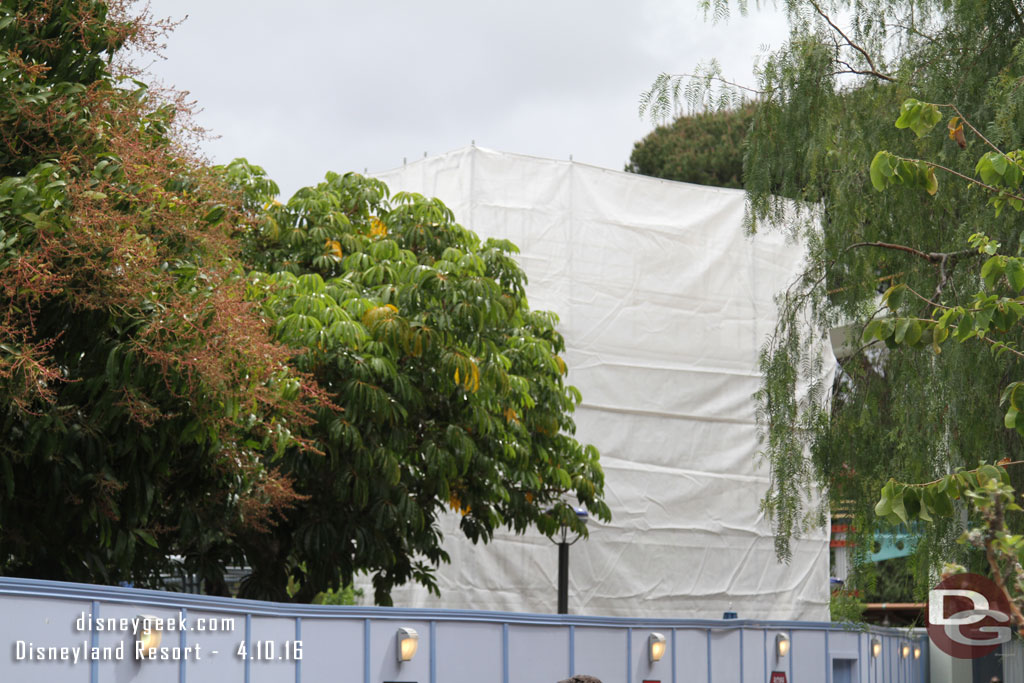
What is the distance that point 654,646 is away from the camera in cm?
962

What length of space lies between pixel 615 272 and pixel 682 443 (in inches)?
80.3

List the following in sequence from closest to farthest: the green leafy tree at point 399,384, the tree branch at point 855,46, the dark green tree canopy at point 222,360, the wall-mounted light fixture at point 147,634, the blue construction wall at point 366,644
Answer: the blue construction wall at point 366,644
the wall-mounted light fixture at point 147,634
the dark green tree canopy at point 222,360
the tree branch at point 855,46
the green leafy tree at point 399,384

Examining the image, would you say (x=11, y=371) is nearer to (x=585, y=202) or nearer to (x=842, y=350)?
(x=842, y=350)

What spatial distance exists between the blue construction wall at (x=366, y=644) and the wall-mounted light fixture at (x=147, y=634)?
0.13 feet

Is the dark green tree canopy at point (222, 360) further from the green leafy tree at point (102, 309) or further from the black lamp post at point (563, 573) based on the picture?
the black lamp post at point (563, 573)

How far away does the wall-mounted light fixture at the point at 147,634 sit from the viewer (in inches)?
217

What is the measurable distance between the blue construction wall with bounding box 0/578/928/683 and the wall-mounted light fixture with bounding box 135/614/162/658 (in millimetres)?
38

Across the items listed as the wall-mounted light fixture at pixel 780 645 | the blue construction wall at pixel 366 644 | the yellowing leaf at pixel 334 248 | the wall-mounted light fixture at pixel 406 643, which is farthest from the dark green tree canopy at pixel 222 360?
the wall-mounted light fixture at pixel 780 645

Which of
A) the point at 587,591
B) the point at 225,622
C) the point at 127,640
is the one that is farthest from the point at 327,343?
the point at 587,591

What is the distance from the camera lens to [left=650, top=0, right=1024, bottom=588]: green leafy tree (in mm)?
6855

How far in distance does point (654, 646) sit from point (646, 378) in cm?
441

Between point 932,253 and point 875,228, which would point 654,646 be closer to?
point 875,228

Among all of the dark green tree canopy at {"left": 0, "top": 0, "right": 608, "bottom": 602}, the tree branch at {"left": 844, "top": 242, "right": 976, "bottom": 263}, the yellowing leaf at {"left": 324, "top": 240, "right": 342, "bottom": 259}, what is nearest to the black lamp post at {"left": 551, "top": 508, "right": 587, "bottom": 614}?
the dark green tree canopy at {"left": 0, "top": 0, "right": 608, "bottom": 602}

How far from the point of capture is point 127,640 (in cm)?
544
